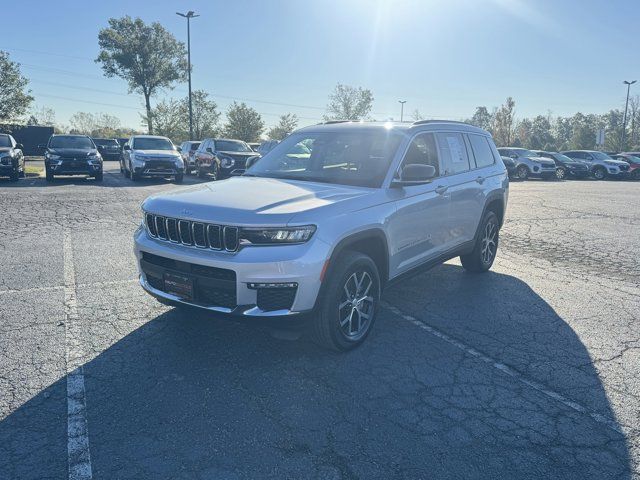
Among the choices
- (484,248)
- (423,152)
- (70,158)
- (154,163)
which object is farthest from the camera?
(154,163)

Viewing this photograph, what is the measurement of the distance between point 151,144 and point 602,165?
26.3 meters

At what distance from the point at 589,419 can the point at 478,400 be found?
683mm

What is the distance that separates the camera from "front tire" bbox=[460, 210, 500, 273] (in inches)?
251

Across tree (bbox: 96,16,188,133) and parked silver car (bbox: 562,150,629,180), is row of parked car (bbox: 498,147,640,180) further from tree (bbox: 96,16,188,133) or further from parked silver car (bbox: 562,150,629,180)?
tree (bbox: 96,16,188,133)

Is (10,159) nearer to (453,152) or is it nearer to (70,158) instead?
(70,158)

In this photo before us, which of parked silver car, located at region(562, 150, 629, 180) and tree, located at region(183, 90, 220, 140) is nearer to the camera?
parked silver car, located at region(562, 150, 629, 180)

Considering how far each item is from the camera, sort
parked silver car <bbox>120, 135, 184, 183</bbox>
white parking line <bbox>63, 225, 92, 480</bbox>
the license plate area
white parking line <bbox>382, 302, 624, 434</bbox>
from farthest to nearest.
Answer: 1. parked silver car <bbox>120, 135, 184, 183</bbox>
2. the license plate area
3. white parking line <bbox>382, 302, 624, 434</bbox>
4. white parking line <bbox>63, 225, 92, 480</bbox>

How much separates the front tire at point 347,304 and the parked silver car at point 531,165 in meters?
26.1

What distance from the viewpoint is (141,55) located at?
176 feet

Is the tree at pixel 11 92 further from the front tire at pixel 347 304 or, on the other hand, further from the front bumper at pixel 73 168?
the front tire at pixel 347 304

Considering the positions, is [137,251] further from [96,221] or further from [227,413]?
[96,221]

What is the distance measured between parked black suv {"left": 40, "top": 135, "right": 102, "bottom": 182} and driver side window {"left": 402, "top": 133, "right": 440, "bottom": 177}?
1518cm

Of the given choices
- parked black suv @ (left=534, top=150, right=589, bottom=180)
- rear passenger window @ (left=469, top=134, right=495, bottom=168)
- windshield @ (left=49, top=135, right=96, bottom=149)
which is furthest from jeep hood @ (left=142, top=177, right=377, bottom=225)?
parked black suv @ (left=534, top=150, right=589, bottom=180)

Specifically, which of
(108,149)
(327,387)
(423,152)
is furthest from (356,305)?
(108,149)
